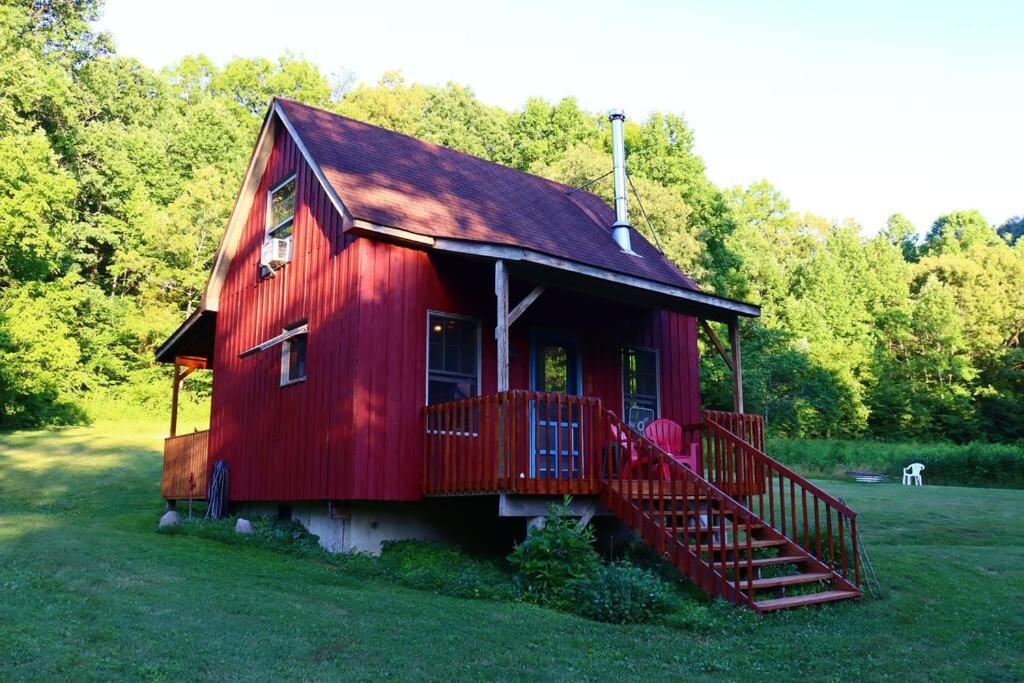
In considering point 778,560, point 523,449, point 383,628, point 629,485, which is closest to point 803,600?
point 778,560

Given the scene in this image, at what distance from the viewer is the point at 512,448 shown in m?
9.46

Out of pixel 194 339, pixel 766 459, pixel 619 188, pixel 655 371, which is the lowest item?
pixel 766 459

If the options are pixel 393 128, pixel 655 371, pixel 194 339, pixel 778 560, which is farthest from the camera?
pixel 393 128

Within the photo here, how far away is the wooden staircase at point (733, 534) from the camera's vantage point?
28.7ft

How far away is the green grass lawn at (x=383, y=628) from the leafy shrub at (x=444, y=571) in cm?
34

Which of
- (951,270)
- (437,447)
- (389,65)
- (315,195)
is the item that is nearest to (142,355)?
(389,65)

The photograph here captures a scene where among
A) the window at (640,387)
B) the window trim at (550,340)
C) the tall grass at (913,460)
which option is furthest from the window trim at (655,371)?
the tall grass at (913,460)

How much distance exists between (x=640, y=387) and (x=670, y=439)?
2.12m

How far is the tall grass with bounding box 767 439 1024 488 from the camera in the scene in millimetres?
28859

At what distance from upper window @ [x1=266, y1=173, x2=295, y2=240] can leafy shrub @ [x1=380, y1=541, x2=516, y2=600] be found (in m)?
5.49

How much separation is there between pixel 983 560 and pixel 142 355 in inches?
1288

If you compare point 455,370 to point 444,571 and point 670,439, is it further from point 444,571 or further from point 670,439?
point 670,439

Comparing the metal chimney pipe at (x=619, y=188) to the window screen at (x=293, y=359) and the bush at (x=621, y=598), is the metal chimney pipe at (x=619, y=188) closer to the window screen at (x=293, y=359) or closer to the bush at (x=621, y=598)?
the window screen at (x=293, y=359)

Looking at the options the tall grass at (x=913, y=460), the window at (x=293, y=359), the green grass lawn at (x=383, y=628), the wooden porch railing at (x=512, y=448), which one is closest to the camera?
the green grass lawn at (x=383, y=628)
